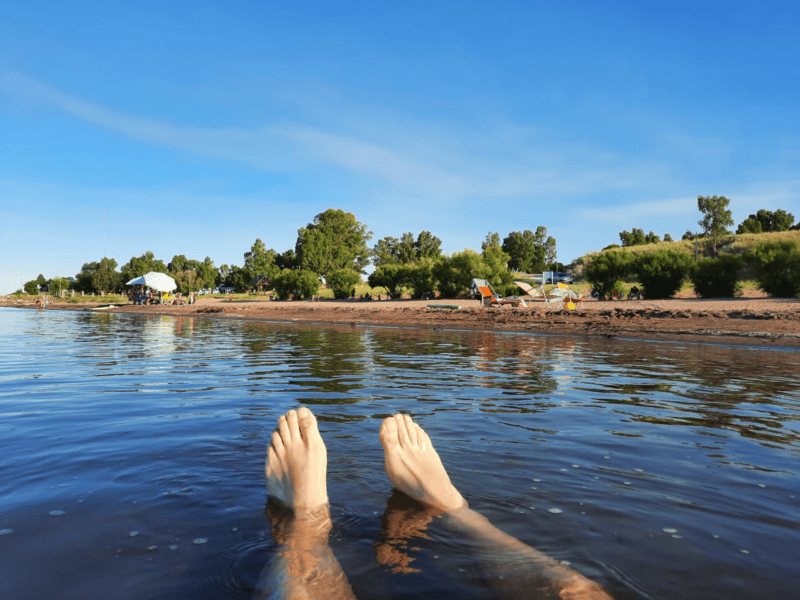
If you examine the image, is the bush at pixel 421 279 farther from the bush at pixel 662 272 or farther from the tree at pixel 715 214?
the tree at pixel 715 214

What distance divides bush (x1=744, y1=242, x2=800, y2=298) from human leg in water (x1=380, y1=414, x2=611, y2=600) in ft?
77.1

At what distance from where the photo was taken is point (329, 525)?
2512 mm

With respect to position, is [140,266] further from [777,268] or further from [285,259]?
[777,268]

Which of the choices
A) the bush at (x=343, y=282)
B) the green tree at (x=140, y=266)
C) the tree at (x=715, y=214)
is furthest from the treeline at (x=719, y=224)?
the green tree at (x=140, y=266)

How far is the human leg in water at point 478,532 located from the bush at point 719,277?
24408 millimetres

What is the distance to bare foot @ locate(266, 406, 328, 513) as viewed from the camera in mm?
2704

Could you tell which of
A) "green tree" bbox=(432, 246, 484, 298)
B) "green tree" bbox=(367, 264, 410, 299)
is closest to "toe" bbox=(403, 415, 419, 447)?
"green tree" bbox=(432, 246, 484, 298)

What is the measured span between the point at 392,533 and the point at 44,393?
5814 millimetres

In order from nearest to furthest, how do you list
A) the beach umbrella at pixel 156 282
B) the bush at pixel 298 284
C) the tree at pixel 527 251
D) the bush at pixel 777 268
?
the bush at pixel 777 268, the beach umbrella at pixel 156 282, the bush at pixel 298 284, the tree at pixel 527 251

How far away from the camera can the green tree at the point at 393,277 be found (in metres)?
38.9

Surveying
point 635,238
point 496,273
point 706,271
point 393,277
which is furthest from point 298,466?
point 635,238

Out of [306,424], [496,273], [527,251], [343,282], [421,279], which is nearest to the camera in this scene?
[306,424]

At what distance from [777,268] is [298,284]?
3419cm

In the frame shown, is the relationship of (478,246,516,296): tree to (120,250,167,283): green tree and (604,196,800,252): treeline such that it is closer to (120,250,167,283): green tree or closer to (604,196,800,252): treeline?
(604,196,800,252): treeline
